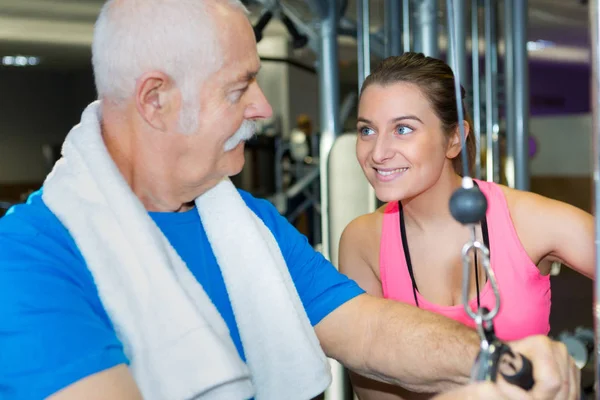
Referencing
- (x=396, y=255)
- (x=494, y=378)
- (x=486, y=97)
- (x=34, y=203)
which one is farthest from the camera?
(x=486, y=97)

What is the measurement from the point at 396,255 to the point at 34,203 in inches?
30.9

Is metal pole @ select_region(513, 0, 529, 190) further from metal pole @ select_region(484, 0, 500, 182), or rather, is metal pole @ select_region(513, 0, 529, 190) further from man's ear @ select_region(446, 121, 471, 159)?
man's ear @ select_region(446, 121, 471, 159)

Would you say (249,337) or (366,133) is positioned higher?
(366,133)

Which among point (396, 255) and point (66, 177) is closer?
point (66, 177)

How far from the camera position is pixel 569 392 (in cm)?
77

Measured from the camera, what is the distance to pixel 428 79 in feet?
4.86

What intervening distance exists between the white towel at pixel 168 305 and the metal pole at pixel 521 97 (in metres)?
1.83

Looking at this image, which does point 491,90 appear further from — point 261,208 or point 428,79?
point 261,208

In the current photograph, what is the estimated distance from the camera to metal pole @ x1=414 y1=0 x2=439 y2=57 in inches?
95.0

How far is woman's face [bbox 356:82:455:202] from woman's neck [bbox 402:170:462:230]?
32 millimetres

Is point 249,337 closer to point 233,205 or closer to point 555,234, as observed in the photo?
point 233,205

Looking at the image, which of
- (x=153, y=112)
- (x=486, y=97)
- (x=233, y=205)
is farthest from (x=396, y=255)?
(x=486, y=97)

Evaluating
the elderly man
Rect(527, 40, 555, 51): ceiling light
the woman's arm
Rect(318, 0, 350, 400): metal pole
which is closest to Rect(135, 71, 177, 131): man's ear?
the elderly man

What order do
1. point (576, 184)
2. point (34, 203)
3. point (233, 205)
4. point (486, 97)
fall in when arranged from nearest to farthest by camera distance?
point (34, 203) → point (233, 205) → point (486, 97) → point (576, 184)
